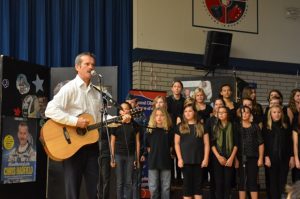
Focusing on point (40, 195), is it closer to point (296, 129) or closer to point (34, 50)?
point (34, 50)

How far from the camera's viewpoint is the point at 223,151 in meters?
6.58

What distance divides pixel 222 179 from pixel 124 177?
4.70 feet

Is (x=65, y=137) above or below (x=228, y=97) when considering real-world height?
below

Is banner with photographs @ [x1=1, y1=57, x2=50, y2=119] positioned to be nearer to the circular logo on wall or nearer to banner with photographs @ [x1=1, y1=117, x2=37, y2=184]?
banner with photographs @ [x1=1, y1=117, x2=37, y2=184]

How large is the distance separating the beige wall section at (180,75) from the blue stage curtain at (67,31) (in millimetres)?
265

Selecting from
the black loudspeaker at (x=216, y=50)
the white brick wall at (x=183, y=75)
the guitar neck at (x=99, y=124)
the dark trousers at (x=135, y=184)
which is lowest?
the dark trousers at (x=135, y=184)

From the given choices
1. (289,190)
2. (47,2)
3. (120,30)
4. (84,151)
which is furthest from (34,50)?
(289,190)

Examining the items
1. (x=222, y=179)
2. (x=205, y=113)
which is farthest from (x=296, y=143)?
(x=205, y=113)

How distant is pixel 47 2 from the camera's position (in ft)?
27.0

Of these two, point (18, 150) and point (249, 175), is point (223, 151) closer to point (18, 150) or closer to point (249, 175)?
point (249, 175)

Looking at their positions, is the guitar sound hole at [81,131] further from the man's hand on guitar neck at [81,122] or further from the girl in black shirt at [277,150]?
the girl in black shirt at [277,150]

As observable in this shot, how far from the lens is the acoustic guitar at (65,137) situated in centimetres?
420

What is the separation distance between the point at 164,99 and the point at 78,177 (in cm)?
327

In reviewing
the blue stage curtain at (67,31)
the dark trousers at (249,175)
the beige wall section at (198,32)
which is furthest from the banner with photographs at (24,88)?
the dark trousers at (249,175)
